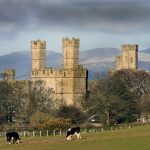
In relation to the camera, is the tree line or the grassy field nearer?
the grassy field

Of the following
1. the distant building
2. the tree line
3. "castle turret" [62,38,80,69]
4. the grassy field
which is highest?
"castle turret" [62,38,80,69]

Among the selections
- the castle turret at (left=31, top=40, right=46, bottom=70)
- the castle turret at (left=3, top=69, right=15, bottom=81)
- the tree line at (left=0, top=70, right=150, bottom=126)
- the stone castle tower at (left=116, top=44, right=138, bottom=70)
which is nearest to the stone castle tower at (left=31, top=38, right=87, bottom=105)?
the tree line at (left=0, top=70, right=150, bottom=126)

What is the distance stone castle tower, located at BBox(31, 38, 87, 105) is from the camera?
106688mm

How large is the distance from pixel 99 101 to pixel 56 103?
577 inches

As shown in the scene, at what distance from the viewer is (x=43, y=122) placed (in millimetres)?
77250

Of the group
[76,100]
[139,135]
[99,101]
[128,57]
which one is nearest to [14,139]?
[139,135]

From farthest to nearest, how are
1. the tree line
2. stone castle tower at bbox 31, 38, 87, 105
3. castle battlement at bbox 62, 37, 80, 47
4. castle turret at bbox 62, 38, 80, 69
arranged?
castle battlement at bbox 62, 37, 80, 47, castle turret at bbox 62, 38, 80, 69, stone castle tower at bbox 31, 38, 87, 105, the tree line

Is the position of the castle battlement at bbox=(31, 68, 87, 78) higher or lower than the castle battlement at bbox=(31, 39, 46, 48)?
lower

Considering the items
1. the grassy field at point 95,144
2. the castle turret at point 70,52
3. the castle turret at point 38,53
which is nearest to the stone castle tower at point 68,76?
the castle turret at point 70,52

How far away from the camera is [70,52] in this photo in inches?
4348

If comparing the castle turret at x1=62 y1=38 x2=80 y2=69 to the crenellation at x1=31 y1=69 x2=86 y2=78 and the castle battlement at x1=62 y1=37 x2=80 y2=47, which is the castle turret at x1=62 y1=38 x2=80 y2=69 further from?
the crenellation at x1=31 y1=69 x2=86 y2=78

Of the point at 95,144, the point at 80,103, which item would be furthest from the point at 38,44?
the point at 95,144

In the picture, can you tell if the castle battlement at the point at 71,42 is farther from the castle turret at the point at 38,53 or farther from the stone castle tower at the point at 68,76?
the castle turret at the point at 38,53

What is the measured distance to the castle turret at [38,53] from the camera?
376 ft
